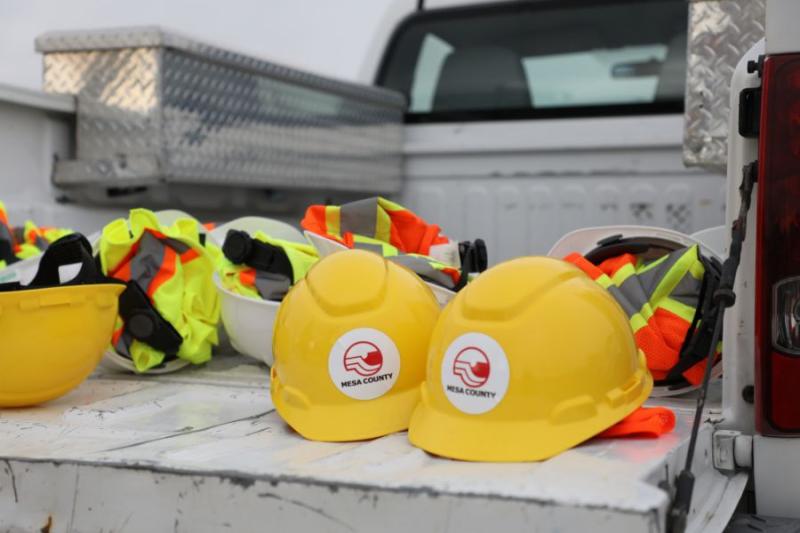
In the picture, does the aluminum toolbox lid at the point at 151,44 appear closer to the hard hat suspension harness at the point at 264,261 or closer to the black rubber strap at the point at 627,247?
the hard hat suspension harness at the point at 264,261

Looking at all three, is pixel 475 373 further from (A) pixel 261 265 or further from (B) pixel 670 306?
(A) pixel 261 265

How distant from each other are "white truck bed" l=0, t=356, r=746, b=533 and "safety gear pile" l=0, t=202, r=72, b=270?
94 centimetres

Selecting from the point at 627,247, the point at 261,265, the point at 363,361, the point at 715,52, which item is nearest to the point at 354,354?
the point at 363,361

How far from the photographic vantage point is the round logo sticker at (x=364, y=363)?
1595 mm

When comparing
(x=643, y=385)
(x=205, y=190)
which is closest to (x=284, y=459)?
(x=643, y=385)

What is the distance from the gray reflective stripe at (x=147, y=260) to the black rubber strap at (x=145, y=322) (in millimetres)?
32

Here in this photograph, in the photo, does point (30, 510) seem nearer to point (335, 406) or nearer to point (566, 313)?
point (335, 406)

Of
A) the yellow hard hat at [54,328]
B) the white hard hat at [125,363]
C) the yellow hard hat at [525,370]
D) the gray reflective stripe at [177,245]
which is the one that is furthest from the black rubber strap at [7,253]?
the yellow hard hat at [525,370]

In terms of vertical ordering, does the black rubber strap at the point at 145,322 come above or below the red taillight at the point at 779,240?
below

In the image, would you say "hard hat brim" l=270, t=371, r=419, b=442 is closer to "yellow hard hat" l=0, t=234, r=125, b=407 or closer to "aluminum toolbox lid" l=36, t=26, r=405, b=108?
"yellow hard hat" l=0, t=234, r=125, b=407

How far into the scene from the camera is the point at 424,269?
213 centimetres

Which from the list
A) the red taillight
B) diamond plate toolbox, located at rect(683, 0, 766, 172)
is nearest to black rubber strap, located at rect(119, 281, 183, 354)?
the red taillight

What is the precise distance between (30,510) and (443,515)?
0.59m

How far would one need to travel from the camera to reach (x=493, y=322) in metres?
1.44
